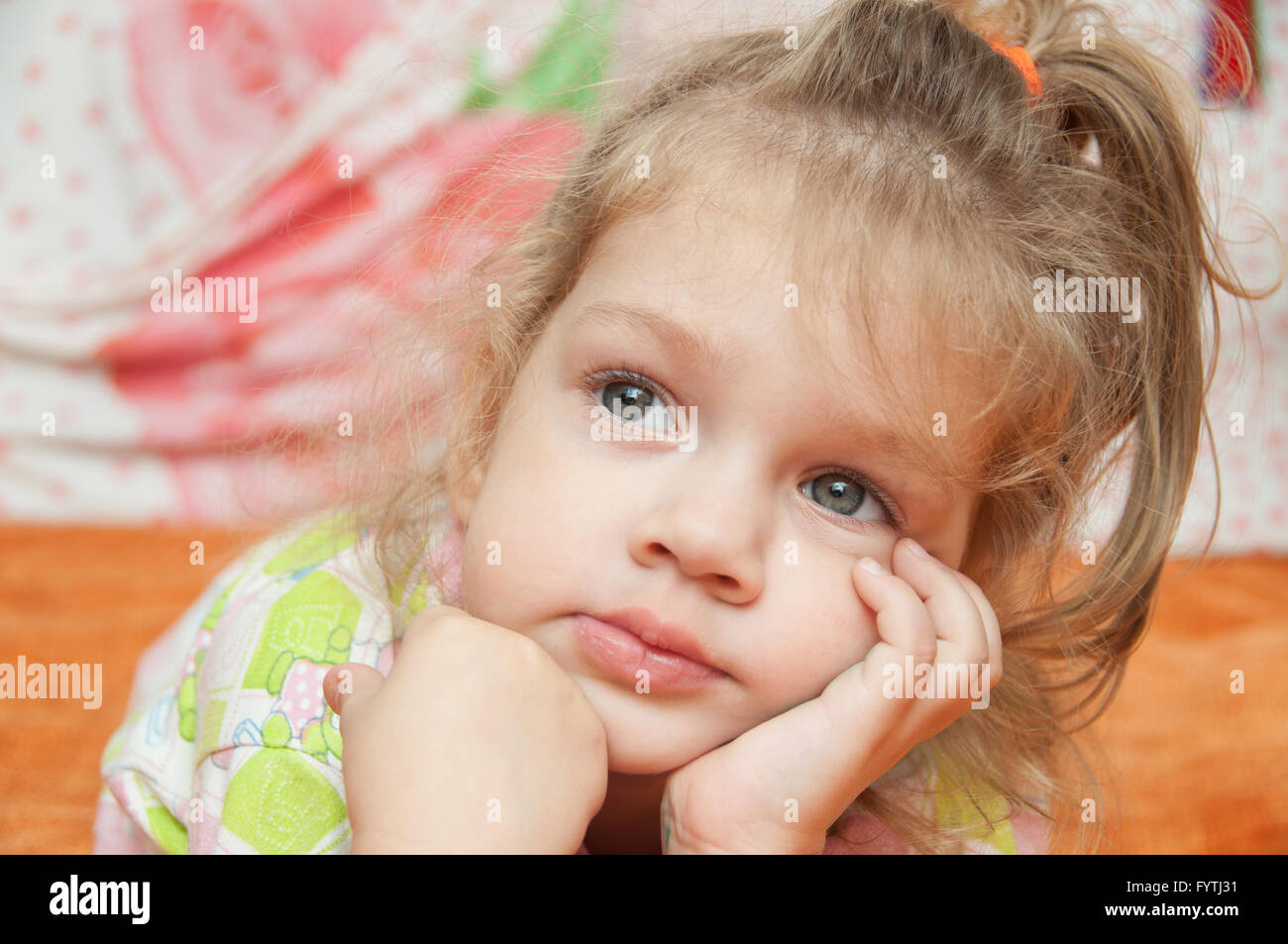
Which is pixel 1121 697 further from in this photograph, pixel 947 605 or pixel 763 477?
pixel 763 477

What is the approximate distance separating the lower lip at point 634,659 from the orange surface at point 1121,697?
0.64 metres

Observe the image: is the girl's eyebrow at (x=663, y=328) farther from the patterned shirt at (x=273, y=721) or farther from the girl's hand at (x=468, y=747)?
the patterned shirt at (x=273, y=721)

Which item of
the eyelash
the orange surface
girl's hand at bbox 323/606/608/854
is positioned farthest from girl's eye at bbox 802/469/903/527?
the orange surface

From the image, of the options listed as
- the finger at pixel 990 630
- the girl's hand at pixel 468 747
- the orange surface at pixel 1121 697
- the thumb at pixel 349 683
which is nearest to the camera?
the girl's hand at pixel 468 747

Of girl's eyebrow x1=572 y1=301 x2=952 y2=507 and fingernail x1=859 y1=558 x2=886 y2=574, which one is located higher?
girl's eyebrow x1=572 y1=301 x2=952 y2=507

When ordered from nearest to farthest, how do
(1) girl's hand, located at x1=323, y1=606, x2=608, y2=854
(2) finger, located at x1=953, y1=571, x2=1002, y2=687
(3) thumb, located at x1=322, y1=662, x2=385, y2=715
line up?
1. (1) girl's hand, located at x1=323, y1=606, x2=608, y2=854
2. (3) thumb, located at x1=322, y1=662, x2=385, y2=715
3. (2) finger, located at x1=953, y1=571, x2=1002, y2=687

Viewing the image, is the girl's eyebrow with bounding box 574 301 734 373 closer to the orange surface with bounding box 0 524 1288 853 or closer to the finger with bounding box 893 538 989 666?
the finger with bounding box 893 538 989 666

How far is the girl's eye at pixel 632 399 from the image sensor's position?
0.85 m

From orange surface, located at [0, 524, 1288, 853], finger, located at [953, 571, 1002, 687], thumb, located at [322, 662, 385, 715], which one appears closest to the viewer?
thumb, located at [322, 662, 385, 715]

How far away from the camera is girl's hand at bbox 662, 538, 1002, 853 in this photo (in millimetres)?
832

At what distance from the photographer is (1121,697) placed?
1.66m

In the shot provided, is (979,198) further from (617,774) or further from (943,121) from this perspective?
(617,774)

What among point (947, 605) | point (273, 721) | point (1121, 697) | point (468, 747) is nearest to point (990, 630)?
point (947, 605)

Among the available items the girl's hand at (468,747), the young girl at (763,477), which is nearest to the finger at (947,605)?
the young girl at (763,477)
